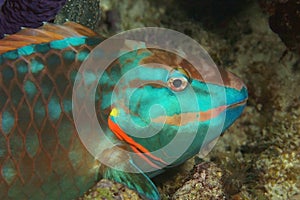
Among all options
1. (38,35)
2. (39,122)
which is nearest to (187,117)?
(39,122)

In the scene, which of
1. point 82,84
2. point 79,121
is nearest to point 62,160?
point 79,121

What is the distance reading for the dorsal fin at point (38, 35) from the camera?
2.46m

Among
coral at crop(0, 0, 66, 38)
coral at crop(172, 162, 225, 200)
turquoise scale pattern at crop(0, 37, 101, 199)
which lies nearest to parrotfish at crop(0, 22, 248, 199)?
turquoise scale pattern at crop(0, 37, 101, 199)

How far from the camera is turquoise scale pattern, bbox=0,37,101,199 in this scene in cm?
235

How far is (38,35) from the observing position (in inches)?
98.7

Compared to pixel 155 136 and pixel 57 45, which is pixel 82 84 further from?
pixel 155 136

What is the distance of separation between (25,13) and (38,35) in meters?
0.69

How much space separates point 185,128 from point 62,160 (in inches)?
28.4

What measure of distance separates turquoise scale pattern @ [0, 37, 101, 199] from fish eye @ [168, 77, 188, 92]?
1.71 ft

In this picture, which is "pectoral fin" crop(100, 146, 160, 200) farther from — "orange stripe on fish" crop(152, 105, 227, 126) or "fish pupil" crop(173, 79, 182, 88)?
"fish pupil" crop(173, 79, 182, 88)

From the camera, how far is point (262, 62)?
4074 millimetres

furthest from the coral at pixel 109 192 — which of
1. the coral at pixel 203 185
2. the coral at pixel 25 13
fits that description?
the coral at pixel 25 13

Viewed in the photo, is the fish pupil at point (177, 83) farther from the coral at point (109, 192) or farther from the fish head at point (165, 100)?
the coral at point (109, 192)

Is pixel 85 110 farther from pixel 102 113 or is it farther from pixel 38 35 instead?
pixel 38 35
